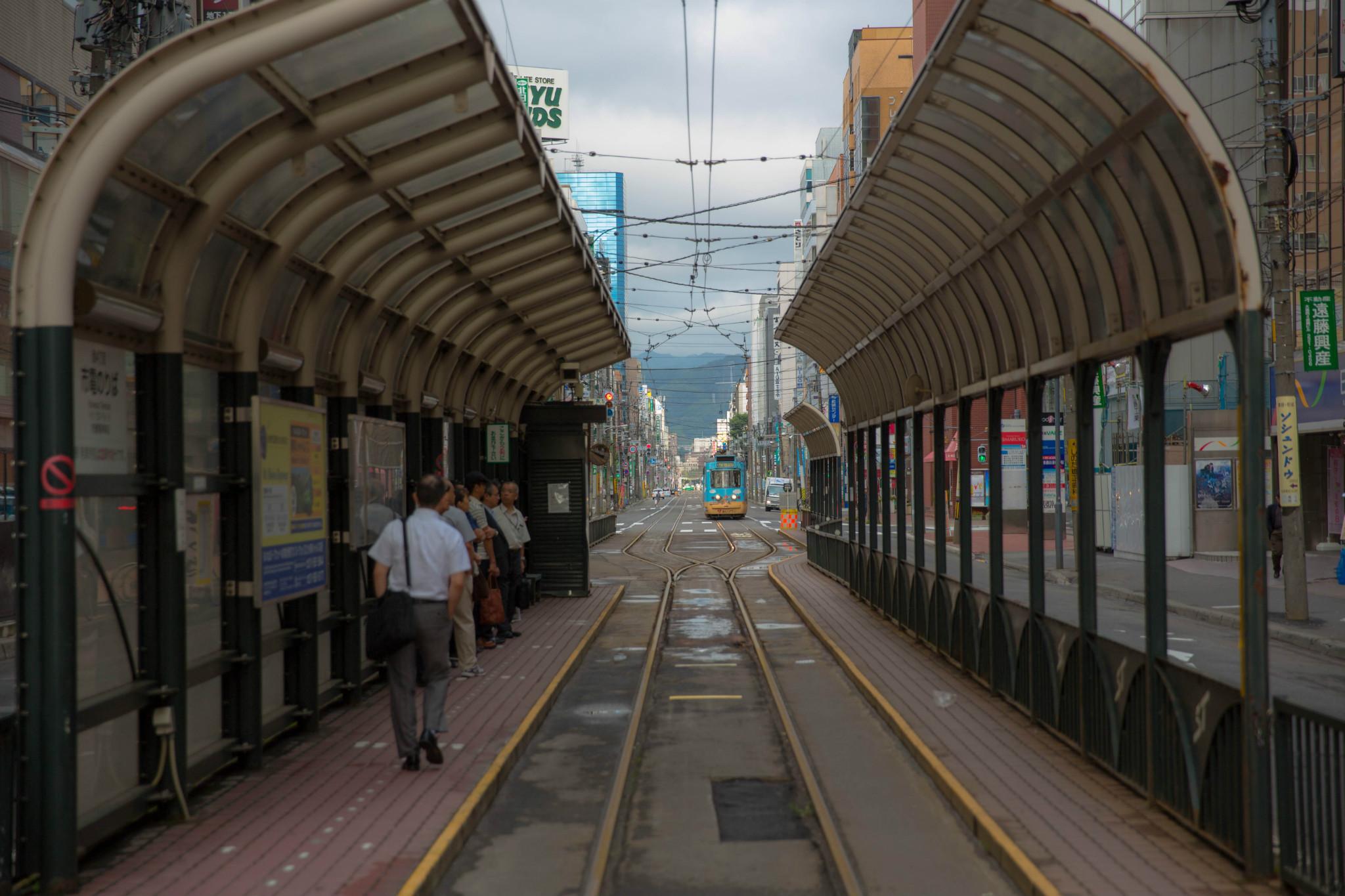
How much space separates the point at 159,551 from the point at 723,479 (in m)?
53.8

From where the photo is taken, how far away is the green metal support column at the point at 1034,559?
8828 mm

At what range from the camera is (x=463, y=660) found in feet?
36.7

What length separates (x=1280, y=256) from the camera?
54.3ft

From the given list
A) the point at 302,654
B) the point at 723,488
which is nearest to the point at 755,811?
the point at 302,654

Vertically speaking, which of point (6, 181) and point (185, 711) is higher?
point (6, 181)

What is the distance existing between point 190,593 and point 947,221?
6.81m

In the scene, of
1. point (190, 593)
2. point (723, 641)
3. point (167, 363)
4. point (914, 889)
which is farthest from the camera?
point (723, 641)

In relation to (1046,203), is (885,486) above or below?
below

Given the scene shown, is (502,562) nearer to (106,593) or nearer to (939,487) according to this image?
(939,487)

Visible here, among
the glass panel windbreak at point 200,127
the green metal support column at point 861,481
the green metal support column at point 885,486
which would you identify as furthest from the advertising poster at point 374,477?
the green metal support column at point 861,481

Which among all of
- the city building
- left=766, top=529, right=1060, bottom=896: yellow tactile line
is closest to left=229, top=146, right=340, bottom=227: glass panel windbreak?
left=766, top=529, right=1060, bottom=896: yellow tactile line

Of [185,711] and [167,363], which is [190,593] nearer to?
[185,711]

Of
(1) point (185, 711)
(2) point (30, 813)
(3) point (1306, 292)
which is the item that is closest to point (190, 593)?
(1) point (185, 711)

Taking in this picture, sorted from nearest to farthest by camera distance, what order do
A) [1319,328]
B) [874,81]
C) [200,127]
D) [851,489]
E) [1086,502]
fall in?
[200,127], [1086,502], [851,489], [1319,328], [874,81]
